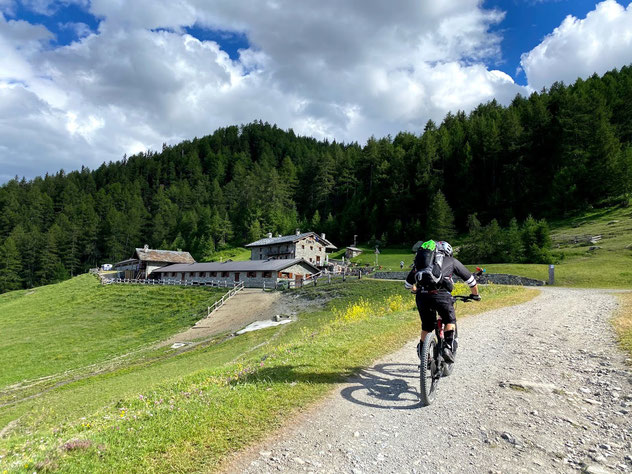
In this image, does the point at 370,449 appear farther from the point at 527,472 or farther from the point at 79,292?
the point at 79,292

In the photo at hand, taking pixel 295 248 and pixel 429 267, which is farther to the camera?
pixel 295 248

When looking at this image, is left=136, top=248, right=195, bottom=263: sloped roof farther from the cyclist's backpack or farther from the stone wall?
the cyclist's backpack

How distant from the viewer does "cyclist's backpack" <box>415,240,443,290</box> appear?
6.52 m

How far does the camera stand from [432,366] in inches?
257

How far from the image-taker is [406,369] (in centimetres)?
829

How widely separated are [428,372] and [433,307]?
1191 mm

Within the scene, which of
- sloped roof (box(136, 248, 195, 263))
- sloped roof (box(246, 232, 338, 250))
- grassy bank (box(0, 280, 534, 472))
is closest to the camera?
grassy bank (box(0, 280, 534, 472))

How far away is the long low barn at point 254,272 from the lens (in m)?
59.2

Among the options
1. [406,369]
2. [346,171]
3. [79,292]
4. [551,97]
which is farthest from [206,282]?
[551,97]

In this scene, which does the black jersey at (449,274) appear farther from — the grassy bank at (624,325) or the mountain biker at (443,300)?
the grassy bank at (624,325)

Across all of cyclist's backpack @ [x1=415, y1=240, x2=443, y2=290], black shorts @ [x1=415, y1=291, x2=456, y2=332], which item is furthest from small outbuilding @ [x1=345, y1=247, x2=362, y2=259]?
cyclist's backpack @ [x1=415, y1=240, x2=443, y2=290]

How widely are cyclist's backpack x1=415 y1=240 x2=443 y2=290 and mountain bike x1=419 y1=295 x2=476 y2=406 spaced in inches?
36.3

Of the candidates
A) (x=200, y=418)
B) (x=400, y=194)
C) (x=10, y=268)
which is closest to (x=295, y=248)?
(x=400, y=194)

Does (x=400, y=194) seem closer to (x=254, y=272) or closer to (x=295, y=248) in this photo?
(x=295, y=248)
